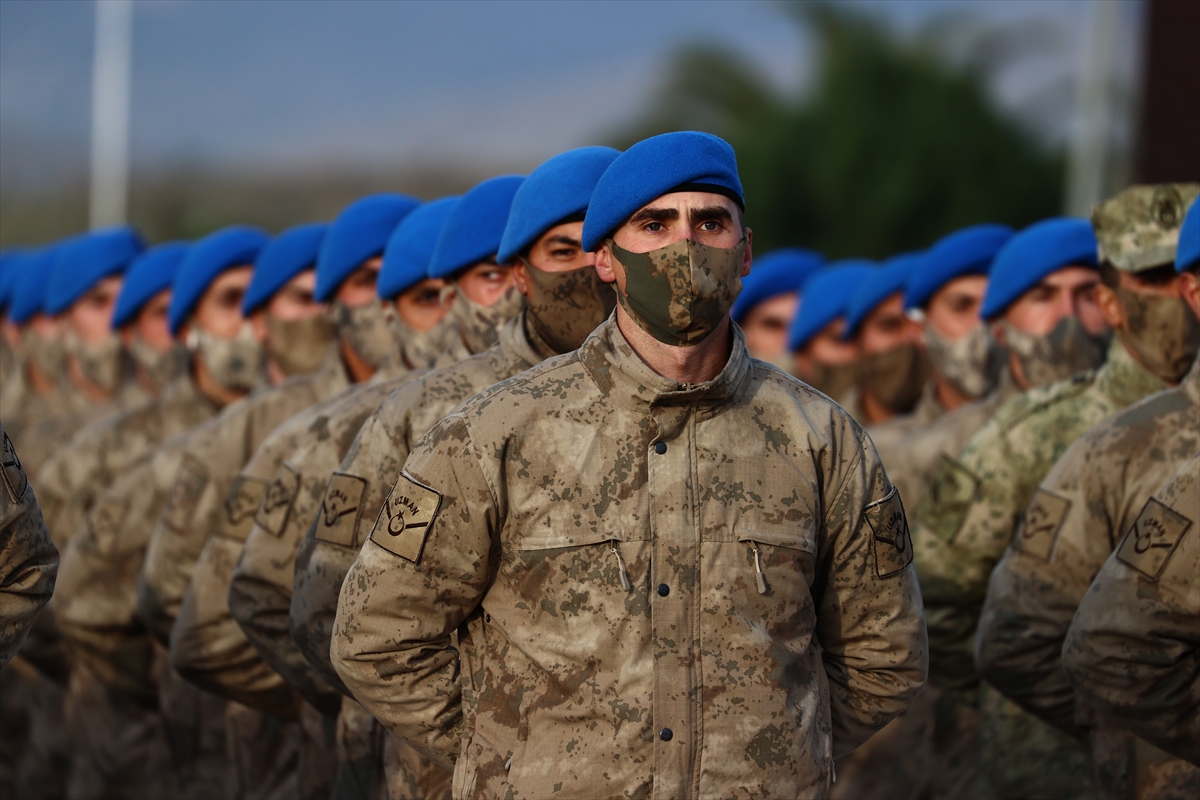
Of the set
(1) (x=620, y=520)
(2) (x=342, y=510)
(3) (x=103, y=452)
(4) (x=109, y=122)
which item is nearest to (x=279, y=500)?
(2) (x=342, y=510)

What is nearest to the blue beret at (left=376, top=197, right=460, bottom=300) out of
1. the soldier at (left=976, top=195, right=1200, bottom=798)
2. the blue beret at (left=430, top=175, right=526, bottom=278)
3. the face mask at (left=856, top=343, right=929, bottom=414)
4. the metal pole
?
the blue beret at (left=430, top=175, right=526, bottom=278)

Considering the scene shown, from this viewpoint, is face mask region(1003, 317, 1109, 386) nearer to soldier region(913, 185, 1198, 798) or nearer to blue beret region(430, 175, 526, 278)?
soldier region(913, 185, 1198, 798)

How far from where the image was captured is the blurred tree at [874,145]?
114 ft

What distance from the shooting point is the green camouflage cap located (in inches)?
242

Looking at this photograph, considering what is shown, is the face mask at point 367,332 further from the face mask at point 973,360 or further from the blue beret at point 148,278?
the blue beret at point 148,278

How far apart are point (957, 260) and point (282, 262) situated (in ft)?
10.2

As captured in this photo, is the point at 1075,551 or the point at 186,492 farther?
the point at 186,492

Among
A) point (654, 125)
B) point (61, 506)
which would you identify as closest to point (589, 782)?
point (61, 506)

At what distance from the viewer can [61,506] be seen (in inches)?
369

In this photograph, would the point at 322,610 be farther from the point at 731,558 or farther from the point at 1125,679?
the point at 1125,679

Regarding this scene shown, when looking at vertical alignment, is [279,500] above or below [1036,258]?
below

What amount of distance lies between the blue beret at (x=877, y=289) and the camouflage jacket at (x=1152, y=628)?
4.96 meters

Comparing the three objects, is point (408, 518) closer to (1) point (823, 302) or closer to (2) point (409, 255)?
(2) point (409, 255)

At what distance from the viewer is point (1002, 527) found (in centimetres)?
672
